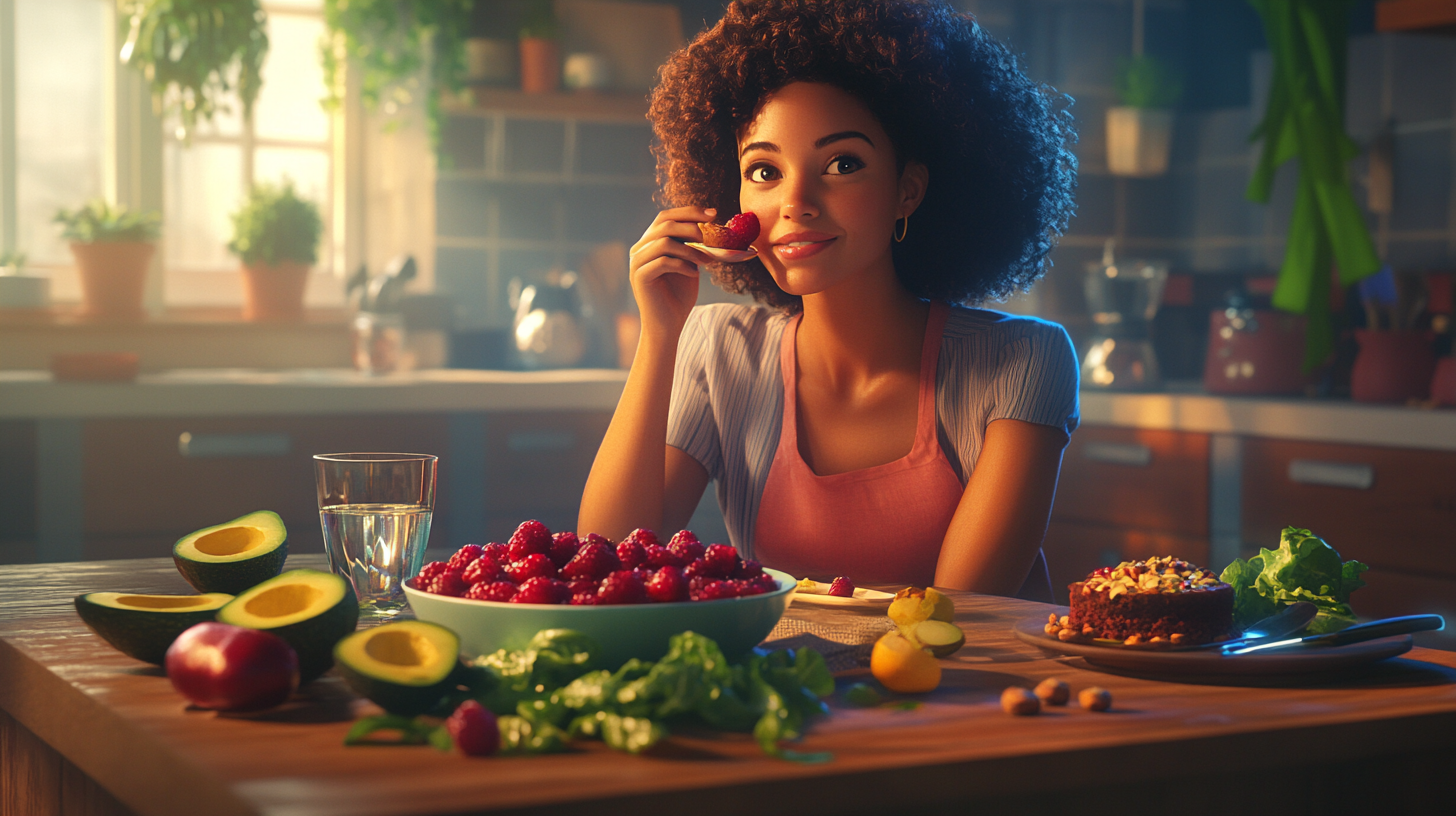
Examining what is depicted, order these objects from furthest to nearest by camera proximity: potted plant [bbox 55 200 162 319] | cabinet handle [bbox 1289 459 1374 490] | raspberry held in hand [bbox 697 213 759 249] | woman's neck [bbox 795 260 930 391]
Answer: potted plant [bbox 55 200 162 319] < cabinet handle [bbox 1289 459 1374 490] < woman's neck [bbox 795 260 930 391] < raspberry held in hand [bbox 697 213 759 249]

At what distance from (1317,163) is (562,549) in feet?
8.68

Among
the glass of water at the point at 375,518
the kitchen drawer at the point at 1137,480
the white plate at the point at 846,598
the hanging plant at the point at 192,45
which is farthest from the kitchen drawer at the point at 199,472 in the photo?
the white plate at the point at 846,598

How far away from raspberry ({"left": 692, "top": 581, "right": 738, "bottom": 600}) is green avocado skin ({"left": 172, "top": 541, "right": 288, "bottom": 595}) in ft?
1.32

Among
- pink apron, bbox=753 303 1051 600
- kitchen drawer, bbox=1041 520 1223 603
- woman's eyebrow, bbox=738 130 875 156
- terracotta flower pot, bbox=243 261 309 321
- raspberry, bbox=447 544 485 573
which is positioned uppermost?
woman's eyebrow, bbox=738 130 875 156

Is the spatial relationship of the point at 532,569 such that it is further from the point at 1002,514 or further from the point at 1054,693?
the point at 1002,514

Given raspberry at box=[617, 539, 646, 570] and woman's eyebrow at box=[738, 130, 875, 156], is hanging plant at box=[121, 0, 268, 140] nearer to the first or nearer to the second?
woman's eyebrow at box=[738, 130, 875, 156]

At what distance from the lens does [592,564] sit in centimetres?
84

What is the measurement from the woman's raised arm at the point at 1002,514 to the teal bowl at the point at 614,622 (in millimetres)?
679

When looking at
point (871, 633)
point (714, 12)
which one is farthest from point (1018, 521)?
point (714, 12)

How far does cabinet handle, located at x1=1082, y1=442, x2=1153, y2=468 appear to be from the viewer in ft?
Answer: 9.89

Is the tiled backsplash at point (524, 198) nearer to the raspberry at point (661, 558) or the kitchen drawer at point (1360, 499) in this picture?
the kitchen drawer at point (1360, 499)

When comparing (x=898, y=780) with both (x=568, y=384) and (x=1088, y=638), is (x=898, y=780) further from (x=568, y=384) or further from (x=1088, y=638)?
(x=568, y=384)

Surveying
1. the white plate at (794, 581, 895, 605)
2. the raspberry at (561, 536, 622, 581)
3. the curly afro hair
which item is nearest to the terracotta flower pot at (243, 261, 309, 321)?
the curly afro hair

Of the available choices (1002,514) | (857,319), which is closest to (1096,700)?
(1002,514)
